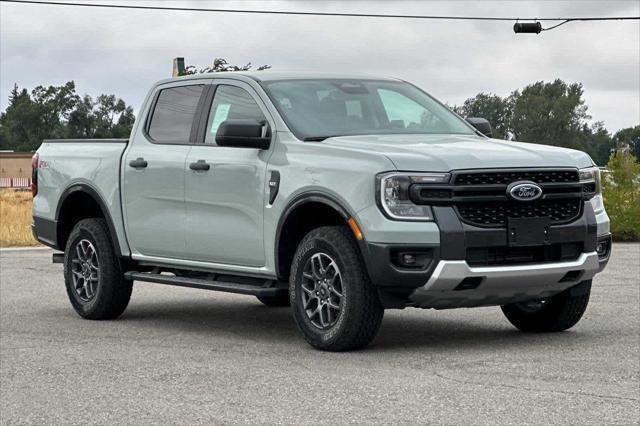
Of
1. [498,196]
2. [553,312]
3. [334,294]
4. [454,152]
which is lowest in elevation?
[553,312]

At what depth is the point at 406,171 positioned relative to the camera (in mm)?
9148

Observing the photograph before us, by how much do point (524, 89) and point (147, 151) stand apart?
149208mm

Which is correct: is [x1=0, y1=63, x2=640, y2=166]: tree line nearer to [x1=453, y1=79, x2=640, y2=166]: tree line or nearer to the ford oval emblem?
[x1=453, y1=79, x2=640, y2=166]: tree line

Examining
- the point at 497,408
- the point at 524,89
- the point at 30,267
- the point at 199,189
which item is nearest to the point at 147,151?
the point at 199,189

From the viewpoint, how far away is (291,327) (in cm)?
1145

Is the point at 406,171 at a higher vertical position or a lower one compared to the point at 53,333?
higher

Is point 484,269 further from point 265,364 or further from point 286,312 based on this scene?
point 286,312

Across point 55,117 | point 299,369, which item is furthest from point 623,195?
point 55,117

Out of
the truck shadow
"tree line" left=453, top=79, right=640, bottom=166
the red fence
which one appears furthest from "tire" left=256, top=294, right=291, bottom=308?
"tree line" left=453, top=79, right=640, bottom=166

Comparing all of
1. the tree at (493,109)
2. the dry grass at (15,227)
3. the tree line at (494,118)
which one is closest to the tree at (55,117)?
the tree line at (494,118)

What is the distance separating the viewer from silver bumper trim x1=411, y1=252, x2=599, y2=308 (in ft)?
29.9

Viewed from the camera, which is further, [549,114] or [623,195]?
[549,114]

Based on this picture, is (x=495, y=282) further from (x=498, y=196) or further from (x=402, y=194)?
(x=402, y=194)

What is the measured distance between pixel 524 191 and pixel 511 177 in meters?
0.13
